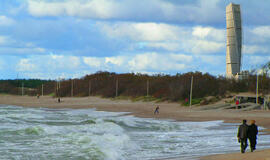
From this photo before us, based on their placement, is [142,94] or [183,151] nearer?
[183,151]

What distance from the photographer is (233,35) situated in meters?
45.2

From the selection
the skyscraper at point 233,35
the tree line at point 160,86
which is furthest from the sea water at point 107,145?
the tree line at point 160,86

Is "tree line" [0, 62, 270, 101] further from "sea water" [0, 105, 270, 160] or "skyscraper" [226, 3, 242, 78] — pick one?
"sea water" [0, 105, 270, 160]

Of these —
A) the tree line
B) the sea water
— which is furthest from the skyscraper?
the sea water

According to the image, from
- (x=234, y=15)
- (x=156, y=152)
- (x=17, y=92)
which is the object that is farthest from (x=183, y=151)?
(x=17, y=92)

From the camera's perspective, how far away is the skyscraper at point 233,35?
44781 millimetres

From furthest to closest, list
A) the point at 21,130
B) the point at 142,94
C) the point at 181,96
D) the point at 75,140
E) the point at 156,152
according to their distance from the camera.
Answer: the point at 142,94 < the point at 181,96 < the point at 21,130 < the point at 75,140 < the point at 156,152

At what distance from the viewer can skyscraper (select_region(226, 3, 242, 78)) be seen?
147 ft

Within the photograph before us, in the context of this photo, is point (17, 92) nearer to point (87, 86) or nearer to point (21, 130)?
point (87, 86)

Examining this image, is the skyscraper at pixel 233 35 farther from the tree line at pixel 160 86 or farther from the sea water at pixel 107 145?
the sea water at pixel 107 145

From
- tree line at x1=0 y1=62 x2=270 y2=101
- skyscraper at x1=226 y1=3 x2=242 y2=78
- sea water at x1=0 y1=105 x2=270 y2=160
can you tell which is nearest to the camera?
sea water at x1=0 y1=105 x2=270 y2=160

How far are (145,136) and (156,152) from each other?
5852 mm

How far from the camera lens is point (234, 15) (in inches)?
1763

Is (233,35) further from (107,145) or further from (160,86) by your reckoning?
(107,145)
